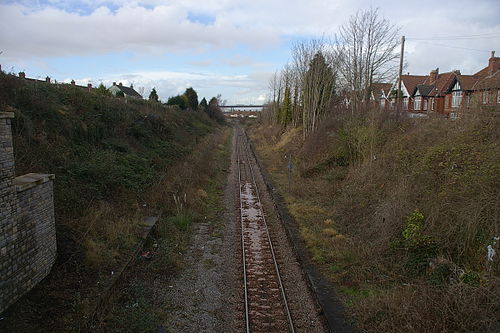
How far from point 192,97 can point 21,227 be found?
191ft

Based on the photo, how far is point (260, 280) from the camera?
9.41 metres

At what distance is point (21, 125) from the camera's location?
1252 cm

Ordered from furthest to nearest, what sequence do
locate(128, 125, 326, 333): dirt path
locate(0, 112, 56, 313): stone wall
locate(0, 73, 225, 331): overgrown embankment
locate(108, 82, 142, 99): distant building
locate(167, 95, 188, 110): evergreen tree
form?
locate(108, 82, 142, 99): distant building < locate(167, 95, 188, 110): evergreen tree < locate(0, 73, 225, 331): overgrown embankment < locate(128, 125, 326, 333): dirt path < locate(0, 112, 56, 313): stone wall

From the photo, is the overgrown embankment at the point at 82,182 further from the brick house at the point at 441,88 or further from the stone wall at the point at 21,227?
the brick house at the point at 441,88

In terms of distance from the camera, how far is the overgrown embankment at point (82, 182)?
775 centimetres

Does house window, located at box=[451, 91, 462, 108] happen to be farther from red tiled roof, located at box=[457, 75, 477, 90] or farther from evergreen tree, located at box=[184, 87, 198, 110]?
evergreen tree, located at box=[184, 87, 198, 110]

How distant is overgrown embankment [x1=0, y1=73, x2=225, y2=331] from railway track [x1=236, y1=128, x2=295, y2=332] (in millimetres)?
3382

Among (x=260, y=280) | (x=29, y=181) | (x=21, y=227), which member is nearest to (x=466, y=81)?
(x=260, y=280)

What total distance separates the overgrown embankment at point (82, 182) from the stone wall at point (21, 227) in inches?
13.3

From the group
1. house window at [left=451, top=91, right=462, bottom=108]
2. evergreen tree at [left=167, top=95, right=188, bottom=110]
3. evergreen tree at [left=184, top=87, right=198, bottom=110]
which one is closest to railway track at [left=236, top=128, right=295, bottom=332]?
house window at [left=451, top=91, right=462, bottom=108]

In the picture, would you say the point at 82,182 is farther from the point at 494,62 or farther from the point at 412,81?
the point at 412,81

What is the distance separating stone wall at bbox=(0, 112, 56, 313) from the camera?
22.1 ft

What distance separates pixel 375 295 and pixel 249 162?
76.4ft

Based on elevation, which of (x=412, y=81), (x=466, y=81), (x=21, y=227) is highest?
(x=412, y=81)
